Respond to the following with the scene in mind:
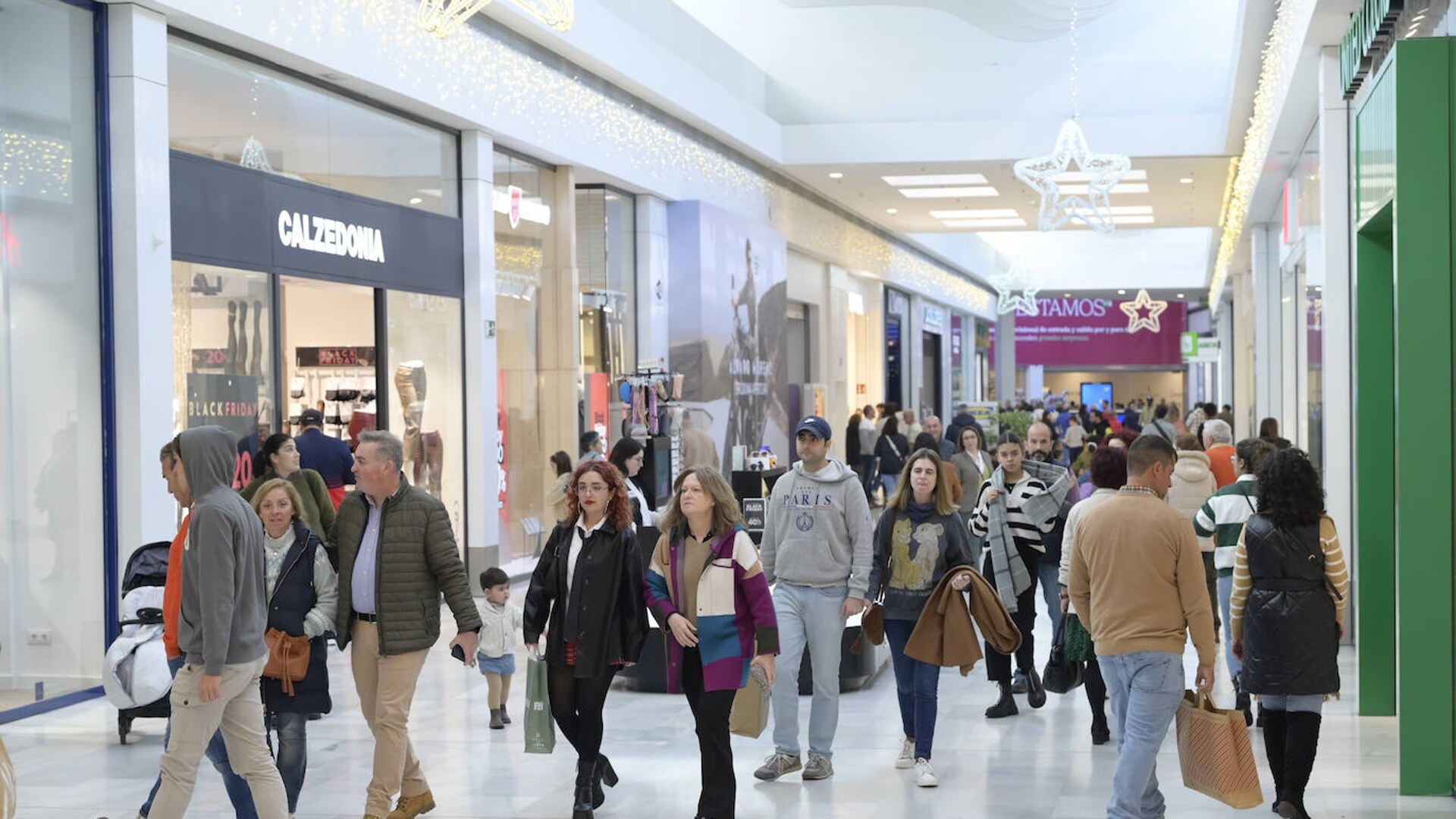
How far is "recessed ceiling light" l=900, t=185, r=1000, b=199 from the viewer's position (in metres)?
24.6

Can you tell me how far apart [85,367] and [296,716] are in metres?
3.97

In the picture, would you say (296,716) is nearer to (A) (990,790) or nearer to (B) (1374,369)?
(A) (990,790)

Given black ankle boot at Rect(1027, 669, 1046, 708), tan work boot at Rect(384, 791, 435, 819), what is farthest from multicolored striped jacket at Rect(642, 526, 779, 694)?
Result: black ankle boot at Rect(1027, 669, 1046, 708)

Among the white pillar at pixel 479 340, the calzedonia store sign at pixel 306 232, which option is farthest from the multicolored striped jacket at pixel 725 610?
the white pillar at pixel 479 340

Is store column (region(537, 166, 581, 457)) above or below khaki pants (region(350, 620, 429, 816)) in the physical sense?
above

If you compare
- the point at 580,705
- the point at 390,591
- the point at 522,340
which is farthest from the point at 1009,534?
the point at 522,340

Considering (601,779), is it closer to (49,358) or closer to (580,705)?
(580,705)

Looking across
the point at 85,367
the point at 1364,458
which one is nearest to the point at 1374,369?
the point at 1364,458

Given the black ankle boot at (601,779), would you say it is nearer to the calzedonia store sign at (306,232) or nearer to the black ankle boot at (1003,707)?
the black ankle boot at (1003,707)

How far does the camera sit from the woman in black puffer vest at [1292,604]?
18.2 feet

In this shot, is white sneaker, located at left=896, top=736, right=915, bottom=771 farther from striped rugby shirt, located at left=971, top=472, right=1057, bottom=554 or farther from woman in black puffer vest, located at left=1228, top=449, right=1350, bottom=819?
woman in black puffer vest, located at left=1228, top=449, right=1350, bottom=819

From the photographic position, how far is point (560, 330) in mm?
15625

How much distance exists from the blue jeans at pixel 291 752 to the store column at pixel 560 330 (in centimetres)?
989

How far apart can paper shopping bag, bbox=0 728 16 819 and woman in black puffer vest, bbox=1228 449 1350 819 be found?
4.30m
